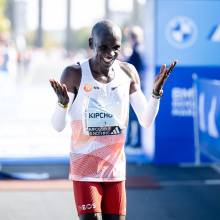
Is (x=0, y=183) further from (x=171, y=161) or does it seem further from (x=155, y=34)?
(x=155, y=34)

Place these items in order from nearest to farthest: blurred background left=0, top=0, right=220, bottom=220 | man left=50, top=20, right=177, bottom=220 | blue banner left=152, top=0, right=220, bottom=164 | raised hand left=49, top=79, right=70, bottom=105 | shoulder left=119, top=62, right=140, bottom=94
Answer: raised hand left=49, top=79, right=70, bottom=105, man left=50, top=20, right=177, bottom=220, shoulder left=119, top=62, right=140, bottom=94, blurred background left=0, top=0, right=220, bottom=220, blue banner left=152, top=0, right=220, bottom=164

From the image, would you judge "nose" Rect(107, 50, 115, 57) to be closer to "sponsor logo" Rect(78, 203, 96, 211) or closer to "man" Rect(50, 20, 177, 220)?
"man" Rect(50, 20, 177, 220)

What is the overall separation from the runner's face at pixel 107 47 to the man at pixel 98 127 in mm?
12

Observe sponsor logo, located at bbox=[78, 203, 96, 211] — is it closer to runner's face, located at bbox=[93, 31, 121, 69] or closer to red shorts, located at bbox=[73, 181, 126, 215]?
red shorts, located at bbox=[73, 181, 126, 215]

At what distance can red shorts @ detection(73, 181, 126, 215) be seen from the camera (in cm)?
283

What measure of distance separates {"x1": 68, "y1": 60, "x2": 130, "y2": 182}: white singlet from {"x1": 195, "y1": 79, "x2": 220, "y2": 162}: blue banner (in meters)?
3.27

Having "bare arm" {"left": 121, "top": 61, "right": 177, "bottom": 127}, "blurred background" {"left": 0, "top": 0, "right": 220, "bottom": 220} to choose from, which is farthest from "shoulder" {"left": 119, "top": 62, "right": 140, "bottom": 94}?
"blurred background" {"left": 0, "top": 0, "right": 220, "bottom": 220}

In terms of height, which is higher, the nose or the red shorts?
the nose

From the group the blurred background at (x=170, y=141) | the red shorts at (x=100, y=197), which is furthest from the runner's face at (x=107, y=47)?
the blurred background at (x=170, y=141)

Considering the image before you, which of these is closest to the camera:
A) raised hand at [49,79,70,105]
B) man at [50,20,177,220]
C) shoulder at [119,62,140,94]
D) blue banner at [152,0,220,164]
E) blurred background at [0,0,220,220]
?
raised hand at [49,79,70,105]

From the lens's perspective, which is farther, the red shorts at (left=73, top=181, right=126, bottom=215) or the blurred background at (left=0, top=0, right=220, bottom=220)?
the blurred background at (left=0, top=0, right=220, bottom=220)

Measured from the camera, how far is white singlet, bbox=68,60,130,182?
288cm

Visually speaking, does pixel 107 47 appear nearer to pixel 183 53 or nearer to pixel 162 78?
pixel 162 78

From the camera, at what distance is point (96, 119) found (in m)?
2.88
